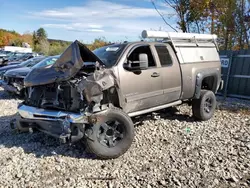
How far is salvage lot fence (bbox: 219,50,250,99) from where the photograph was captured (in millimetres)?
8906

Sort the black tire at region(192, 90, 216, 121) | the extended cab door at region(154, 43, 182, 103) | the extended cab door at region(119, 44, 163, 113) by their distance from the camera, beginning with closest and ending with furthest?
the extended cab door at region(119, 44, 163, 113), the extended cab door at region(154, 43, 182, 103), the black tire at region(192, 90, 216, 121)

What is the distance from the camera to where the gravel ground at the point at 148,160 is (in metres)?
3.59

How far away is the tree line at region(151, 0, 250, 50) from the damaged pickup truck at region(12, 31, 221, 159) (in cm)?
885

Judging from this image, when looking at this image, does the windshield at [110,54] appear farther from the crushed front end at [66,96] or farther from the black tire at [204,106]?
the black tire at [204,106]

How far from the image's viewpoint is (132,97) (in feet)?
15.8

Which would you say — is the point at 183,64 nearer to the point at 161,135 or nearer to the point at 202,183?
the point at 161,135

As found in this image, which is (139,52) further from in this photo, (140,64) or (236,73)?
(236,73)

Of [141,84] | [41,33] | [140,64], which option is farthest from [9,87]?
[41,33]

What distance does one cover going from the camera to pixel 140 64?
4.54m

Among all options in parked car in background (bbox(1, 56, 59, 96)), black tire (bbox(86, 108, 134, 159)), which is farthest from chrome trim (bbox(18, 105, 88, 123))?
parked car in background (bbox(1, 56, 59, 96))

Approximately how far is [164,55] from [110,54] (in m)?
1.24

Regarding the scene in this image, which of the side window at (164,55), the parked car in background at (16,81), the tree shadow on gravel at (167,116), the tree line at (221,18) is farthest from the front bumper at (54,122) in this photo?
the tree line at (221,18)

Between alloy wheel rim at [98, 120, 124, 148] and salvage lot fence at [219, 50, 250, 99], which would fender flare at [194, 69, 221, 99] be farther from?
salvage lot fence at [219, 50, 250, 99]

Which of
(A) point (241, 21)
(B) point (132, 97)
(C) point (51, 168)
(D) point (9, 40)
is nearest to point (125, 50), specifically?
(B) point (132, 97)
